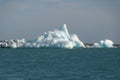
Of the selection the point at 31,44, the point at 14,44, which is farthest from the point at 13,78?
the point at 14,44

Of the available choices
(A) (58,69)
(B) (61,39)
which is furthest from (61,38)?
(A) (58,69)

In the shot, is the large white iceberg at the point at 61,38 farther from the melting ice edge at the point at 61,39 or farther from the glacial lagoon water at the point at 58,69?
the glacial lagoon water at the point at 58,69

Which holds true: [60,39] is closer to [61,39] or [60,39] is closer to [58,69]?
[61,39]

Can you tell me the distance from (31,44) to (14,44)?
66.0 ft

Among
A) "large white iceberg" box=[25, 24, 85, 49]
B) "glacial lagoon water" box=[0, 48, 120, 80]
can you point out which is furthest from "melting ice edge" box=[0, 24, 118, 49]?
"glacial lagoon water" box=[0, 48, 120, 80]

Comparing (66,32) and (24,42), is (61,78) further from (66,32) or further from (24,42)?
(24,42)

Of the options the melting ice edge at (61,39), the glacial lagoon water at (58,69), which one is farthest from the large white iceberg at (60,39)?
the glacial lagoon water at (58,69)

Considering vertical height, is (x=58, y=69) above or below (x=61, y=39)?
below

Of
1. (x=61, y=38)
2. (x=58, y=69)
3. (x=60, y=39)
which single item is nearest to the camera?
(x=58, y=69)

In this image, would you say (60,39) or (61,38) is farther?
(61,38)

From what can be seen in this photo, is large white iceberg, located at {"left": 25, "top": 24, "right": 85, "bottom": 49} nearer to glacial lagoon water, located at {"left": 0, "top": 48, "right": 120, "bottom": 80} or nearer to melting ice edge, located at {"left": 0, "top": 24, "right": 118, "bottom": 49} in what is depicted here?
melting ice edge, located at {"left": 0, "top": 24, "right": 118, "bottom": 49}

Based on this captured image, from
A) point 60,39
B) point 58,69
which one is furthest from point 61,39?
point 58,69

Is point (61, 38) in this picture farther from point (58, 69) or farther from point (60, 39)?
point (58, 69)

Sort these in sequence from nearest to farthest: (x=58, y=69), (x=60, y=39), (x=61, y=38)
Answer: (x=58, y=69) < (x=60, y=39) < (x=61, y=38)
